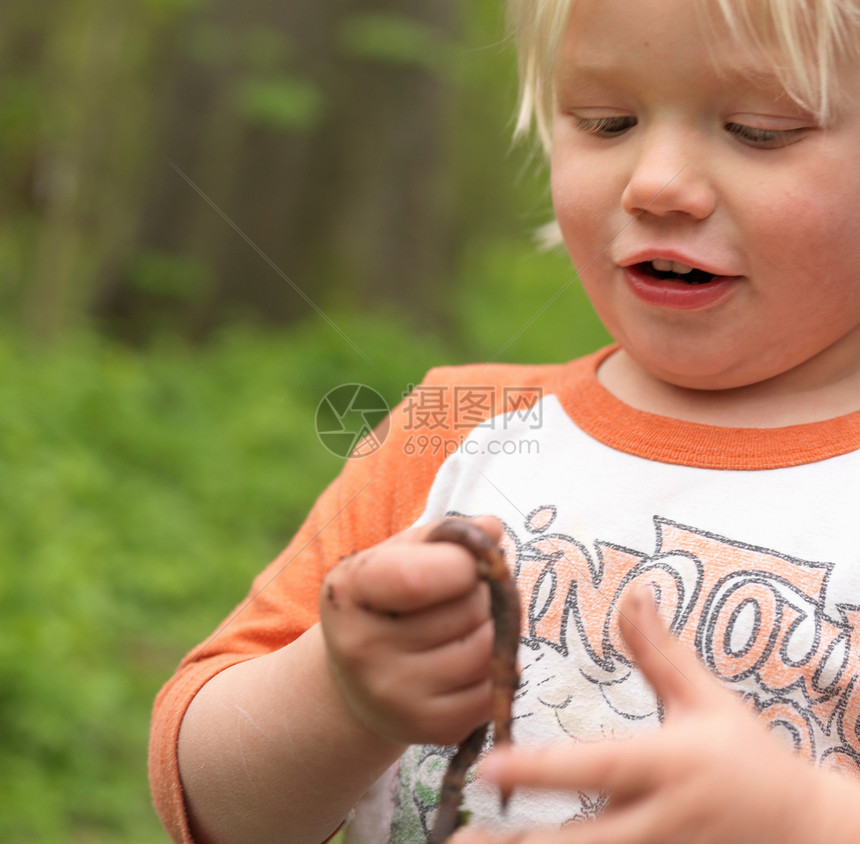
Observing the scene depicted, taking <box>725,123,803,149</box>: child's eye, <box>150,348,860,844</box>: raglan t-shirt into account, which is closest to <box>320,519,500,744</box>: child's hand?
<box>150,348,860,844</box>: raglan t-shirt

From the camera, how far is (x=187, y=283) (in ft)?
23.1

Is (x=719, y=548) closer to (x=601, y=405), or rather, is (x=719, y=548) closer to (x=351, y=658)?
(x=601, y=405)

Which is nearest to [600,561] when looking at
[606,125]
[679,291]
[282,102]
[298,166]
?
[679,291]

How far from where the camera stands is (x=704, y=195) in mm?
1260

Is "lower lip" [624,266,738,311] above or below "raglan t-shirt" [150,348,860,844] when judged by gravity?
above

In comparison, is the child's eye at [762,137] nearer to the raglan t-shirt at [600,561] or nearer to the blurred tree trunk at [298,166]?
the raglan t-shirt at [600,561]

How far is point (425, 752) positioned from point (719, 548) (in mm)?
471

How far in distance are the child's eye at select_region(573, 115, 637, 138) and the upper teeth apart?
177 millimetres

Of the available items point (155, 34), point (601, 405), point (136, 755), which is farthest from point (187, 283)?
point (601, 405)

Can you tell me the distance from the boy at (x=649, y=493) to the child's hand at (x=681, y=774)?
0.20m

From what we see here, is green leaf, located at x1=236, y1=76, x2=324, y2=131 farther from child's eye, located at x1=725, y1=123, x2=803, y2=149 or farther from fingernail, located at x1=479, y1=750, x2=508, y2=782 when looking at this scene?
fingernail, located at x1=479, y1=750, x2=508, y2=782

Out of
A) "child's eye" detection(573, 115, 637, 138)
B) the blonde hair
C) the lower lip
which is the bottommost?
the lower lip

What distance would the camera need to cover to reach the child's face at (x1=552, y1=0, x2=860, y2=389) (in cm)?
125

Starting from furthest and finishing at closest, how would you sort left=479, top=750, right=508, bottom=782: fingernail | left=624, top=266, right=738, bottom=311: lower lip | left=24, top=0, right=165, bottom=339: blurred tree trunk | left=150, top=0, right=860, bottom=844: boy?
left=24, top=0, right=165, bottom=339: blurred tree trunk → left=624, top=266, right=738, bottom=311: lower lip → left=150, top=0, right=860, bottom=844: boy → left=479, top=750, right=508, bottom=782: fingernail
